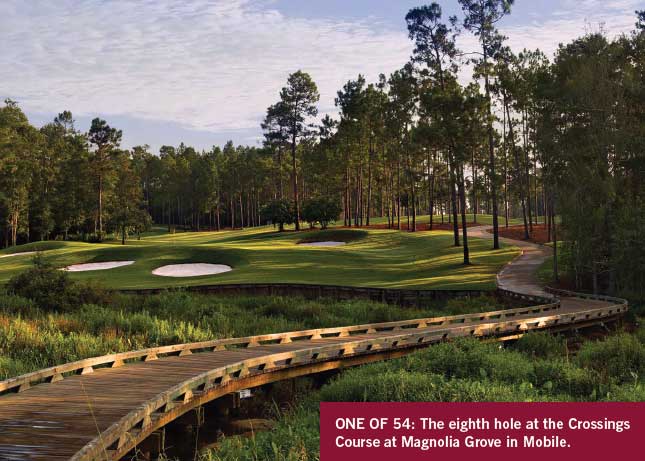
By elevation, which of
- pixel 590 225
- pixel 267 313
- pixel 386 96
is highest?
pixel 386 96

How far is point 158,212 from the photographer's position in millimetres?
155375

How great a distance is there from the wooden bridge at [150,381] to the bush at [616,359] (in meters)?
3.79

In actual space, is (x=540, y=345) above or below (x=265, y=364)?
below

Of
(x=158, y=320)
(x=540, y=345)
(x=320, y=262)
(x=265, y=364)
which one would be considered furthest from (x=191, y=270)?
(x=265, y=364)

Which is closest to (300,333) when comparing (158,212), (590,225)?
(590,225)

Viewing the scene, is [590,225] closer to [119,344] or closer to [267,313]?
[267,313]

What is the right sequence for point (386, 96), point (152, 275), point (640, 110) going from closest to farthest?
point (640, 110)
point (152, 275)
point (386, 96)

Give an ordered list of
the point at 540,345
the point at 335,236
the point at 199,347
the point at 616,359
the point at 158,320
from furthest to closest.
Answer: the point at 335,236, the point at 158,320, the point at 540,345, the point at 616,359, the point at 199,347

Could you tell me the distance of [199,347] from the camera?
18312 millimetres

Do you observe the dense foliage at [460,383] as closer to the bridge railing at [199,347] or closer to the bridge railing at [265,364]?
the bridge railing at [265,364]

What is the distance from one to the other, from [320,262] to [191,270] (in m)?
9.96

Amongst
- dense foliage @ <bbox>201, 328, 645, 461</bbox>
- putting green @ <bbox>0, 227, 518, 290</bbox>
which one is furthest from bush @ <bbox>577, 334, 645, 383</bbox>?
putting green @ <bbox>0, 227, 518, 290</bbox>

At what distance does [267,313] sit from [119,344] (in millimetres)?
11378

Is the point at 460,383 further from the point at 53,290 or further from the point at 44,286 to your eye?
the point at 44,286
